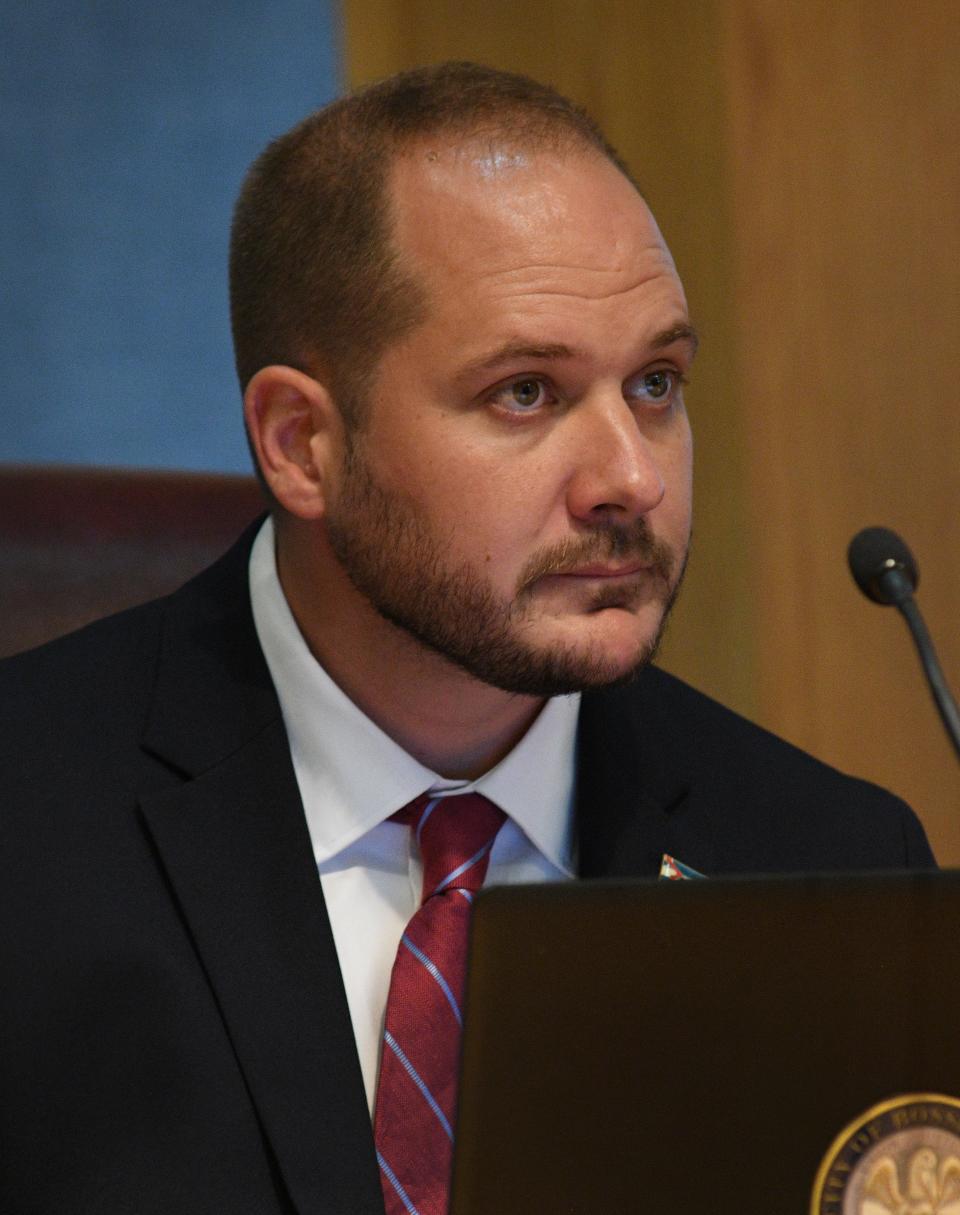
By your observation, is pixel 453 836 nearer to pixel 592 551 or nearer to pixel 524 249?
pixel 592 551

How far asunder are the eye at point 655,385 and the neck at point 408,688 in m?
0.22

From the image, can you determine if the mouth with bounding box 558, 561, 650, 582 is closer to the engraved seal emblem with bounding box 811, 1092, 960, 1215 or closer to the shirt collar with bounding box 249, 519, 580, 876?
the shirt collar with bounding box 249, 519, 580, 876

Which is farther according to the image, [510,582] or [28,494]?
[28,494]

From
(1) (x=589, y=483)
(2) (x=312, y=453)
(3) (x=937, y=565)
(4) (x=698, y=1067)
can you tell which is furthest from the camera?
(3) (x=937, y=565)

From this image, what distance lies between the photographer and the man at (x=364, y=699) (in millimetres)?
986

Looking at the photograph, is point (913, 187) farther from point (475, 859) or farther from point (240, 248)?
point (475, 859)

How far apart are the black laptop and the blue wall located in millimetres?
1434

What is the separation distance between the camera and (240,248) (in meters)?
1.26

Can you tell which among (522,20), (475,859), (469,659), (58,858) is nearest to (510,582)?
(469,659)

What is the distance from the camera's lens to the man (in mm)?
986

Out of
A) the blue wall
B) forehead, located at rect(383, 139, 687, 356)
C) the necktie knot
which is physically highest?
the blue wall

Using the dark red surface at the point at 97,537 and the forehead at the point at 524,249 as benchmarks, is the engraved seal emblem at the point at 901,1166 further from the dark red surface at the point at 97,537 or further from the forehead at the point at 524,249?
the dark red surface at the point at 97,537

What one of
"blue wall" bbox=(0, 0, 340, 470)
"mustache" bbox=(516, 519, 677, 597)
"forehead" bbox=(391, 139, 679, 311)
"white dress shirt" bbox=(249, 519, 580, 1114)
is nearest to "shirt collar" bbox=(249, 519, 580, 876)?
"white dress shirt" bbox=(249, 519, 580, 1114)

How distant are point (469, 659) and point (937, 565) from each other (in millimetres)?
963
